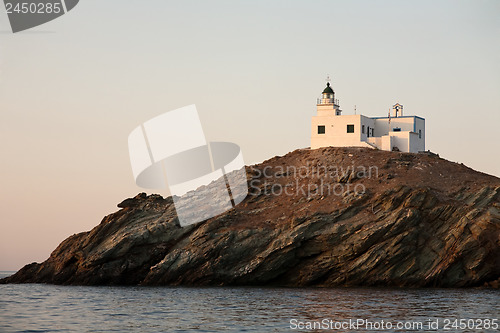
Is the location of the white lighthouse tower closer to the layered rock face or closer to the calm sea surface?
the layered rock face

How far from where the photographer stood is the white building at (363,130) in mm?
83438

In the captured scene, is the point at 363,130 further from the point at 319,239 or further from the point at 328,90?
the point at 319,239

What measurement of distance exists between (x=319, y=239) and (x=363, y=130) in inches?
1039

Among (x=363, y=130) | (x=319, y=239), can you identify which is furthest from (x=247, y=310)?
(x=363, y=130)

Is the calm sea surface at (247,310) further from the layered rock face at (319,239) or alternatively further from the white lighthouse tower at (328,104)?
the white lighthouse tower at (328,104)

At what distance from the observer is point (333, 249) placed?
61.4 metres

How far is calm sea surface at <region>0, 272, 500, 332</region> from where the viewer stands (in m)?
34.6

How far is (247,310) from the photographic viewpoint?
41188mm

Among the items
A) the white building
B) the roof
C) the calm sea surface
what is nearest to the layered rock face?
the calm sea surface

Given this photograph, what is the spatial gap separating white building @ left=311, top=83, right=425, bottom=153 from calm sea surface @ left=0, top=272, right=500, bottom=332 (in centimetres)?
3079

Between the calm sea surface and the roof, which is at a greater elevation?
the roof

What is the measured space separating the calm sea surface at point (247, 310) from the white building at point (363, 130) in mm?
30788

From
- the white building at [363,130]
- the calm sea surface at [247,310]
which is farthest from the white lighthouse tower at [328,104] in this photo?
the calm sea surface at [247,310]

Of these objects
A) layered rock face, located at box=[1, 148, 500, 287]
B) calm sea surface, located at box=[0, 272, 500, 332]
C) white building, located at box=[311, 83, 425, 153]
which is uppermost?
white building, located at box=[311, 83, 425, 153]
